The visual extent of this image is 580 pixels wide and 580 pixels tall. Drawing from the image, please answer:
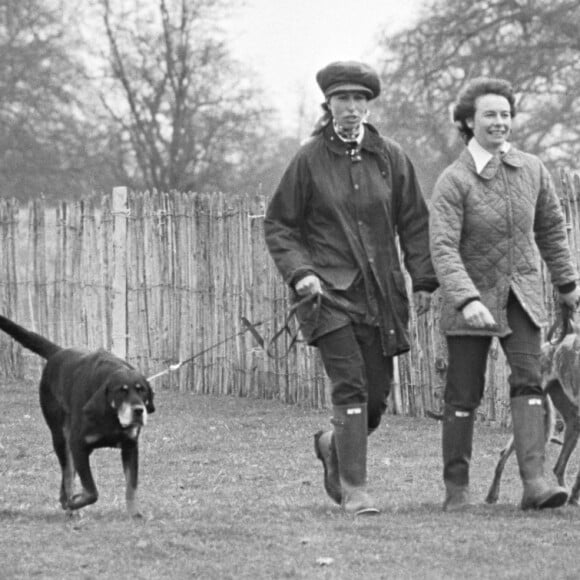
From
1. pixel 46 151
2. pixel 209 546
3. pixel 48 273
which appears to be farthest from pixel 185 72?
pixel 209 546

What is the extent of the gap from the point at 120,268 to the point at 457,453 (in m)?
7.44

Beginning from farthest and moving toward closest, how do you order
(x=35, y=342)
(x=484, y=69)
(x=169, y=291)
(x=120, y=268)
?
(x=484, y=69) → (x=120, y=268) → (x=169, y=291) → (x=35, y=342)

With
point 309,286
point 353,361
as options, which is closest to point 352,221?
point 309,286

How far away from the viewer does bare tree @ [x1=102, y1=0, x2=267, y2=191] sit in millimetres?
33688

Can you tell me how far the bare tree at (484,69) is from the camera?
25359 millimetres

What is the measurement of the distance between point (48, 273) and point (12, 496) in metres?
6.85

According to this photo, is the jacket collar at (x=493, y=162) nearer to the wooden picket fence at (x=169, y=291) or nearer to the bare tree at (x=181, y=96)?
A: the wooden picket fence at (x=169, y=291)

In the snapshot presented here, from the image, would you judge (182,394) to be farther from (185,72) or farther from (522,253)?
(185,72)

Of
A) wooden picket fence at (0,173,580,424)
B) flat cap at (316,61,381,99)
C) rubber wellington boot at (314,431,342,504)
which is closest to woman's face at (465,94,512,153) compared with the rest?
flat cap at (316,61,381,99)

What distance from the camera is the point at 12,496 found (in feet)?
24.5

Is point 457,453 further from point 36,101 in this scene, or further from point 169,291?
point 36,101

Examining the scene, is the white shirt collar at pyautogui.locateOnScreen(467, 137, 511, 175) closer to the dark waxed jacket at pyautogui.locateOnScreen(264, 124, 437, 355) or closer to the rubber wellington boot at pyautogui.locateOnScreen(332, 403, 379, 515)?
the dark waxed jacket at pyautogui.locateOnScreen(264, 124, 437, 355)

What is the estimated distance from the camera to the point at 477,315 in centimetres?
588

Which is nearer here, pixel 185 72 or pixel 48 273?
pixel 48 273
